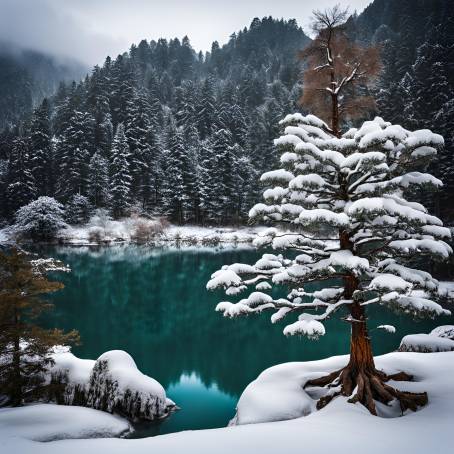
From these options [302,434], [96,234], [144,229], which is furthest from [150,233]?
[302,434]

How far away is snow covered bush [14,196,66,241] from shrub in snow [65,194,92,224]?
2.96 m

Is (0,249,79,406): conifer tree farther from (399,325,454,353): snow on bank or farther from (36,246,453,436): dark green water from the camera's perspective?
(399,325,454,353): snow on bank

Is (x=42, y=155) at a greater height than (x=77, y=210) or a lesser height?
greater

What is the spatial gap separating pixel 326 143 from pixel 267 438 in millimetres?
5081

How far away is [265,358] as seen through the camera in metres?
13.8

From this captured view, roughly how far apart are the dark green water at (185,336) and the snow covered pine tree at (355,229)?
461 cm

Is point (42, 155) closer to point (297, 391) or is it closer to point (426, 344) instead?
point (297, 391)

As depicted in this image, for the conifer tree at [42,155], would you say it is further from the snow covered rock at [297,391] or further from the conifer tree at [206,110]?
the snow covered rock at [297,391]

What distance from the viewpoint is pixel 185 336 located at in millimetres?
16547

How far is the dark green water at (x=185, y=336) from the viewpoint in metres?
11.0

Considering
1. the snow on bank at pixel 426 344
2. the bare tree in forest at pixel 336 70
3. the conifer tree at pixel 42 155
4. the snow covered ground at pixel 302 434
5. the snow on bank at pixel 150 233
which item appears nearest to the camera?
the snow covered ground at pixel 302 434

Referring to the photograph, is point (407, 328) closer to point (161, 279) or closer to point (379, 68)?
point (379, 68)

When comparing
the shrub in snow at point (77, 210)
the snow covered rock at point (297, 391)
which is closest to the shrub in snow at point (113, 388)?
the snow covered rock at point (297, 391)

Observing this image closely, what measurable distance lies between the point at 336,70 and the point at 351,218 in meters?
4.16
